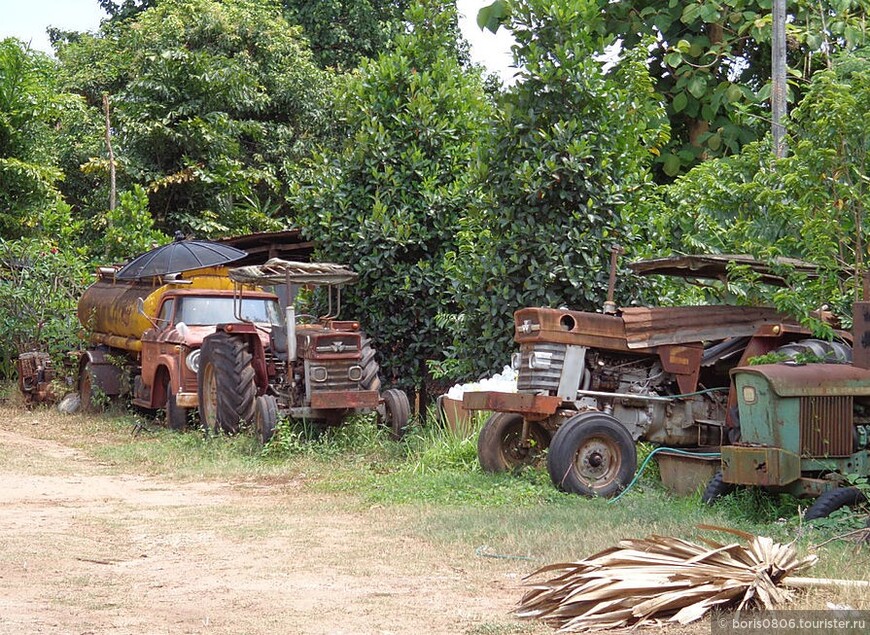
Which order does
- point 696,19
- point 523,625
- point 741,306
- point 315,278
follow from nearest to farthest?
point 523,625 < point 741,306 < point 315,278 < point 696,19

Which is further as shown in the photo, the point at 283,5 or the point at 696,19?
the point at 283,5

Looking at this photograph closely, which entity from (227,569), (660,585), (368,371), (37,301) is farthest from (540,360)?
(37,301)

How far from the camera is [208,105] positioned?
25.1 m

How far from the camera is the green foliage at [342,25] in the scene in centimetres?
3105

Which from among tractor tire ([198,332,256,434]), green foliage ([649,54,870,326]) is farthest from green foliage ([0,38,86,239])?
green foliage ([649,54,870,326])

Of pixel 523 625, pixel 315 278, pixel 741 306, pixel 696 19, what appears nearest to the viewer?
pixel 523 625

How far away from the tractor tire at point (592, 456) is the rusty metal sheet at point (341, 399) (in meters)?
3.65

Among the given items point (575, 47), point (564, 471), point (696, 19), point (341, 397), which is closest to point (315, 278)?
point (341, 397)

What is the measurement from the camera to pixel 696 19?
15.6 meters

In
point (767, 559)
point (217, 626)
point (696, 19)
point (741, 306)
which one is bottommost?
point (217, 626)

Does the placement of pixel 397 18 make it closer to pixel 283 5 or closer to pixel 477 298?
pixel 283 5

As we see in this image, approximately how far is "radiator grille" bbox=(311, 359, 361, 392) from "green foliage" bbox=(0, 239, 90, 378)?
8.52 m

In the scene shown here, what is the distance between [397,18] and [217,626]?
2730cm

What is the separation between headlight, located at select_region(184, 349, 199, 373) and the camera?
14773mm
